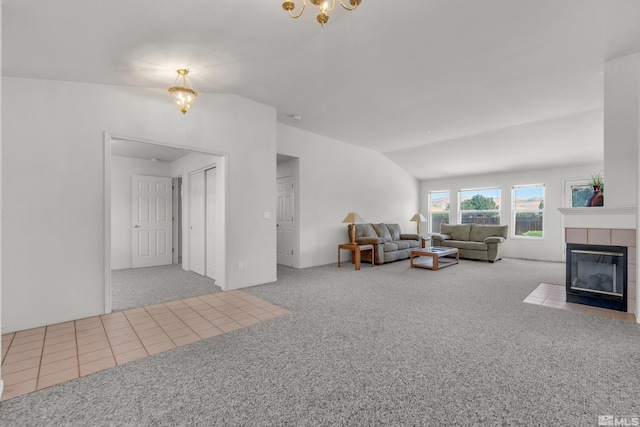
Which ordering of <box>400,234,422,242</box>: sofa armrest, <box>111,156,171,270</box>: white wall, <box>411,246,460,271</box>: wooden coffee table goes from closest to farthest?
<box>411,246,460,271</box>: wooden coffee table
<box>111,156,171,270</box>: white wall
<box>400,234,422,242</box>: sofa armrest

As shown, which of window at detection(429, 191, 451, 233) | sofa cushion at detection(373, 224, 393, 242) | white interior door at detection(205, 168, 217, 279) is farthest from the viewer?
window at detection(429, 191, 451, 233)

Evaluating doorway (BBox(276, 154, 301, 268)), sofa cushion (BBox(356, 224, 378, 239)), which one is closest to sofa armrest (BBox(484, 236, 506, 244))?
sofa cushion (BBox(356, 224, 378, 239))

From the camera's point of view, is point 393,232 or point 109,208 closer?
point 109,208

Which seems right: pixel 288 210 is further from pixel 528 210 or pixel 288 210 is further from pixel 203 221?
pixel 528 210

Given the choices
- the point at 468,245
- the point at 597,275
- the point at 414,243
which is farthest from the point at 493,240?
the point at 597,275

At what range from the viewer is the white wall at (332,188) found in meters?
6.03

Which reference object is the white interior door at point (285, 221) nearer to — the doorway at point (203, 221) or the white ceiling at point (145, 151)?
the doorway at point (203, 221)

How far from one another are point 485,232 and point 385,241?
2649mm

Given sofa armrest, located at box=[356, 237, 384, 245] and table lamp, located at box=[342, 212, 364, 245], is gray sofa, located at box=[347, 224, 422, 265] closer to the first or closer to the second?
sofa armrest, located at box=[356, 237, 384, 245]

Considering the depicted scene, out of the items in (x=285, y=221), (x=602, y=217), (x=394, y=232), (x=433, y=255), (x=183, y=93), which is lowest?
(x=433, y=255)

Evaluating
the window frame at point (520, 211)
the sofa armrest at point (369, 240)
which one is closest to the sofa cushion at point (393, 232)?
the sofa armrest at point (369, 240)

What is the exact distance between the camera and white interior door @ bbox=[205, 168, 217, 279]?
491cm

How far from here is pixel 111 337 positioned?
270 cm

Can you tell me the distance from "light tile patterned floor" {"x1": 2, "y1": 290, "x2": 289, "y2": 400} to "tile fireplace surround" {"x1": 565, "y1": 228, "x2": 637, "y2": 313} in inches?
148
